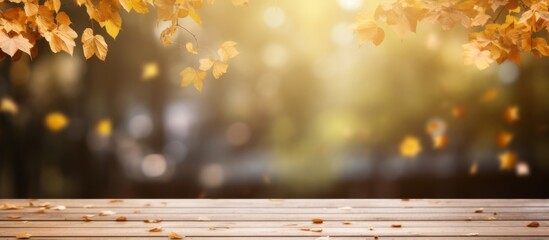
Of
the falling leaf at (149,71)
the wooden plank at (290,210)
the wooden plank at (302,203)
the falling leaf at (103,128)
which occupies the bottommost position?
the wooden plank at (290,210)

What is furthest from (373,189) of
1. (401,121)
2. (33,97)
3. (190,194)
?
(33,97)

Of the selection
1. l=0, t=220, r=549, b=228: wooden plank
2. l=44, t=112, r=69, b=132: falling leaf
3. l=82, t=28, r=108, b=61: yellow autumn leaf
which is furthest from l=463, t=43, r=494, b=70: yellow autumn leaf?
l=44, t=112, r=69, b=132: falling leaf

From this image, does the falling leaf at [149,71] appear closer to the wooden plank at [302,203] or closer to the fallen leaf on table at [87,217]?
the wooden plank at [302,203]

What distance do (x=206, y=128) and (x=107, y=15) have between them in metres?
2.20

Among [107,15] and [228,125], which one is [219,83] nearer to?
[228,125]

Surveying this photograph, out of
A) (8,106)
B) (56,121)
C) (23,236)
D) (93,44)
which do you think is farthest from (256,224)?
(8,106)

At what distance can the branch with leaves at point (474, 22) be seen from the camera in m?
2.42

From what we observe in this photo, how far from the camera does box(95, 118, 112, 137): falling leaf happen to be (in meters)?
4.88

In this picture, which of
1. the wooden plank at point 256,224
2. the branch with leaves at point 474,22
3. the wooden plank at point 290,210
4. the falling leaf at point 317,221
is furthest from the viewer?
the wooden plank at point 290,210

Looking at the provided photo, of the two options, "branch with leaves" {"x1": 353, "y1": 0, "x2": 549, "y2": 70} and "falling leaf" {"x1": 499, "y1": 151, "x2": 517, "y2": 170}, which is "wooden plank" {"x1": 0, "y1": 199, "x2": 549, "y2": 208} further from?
"branch with leaves" {"x1": 353, "y1": 0, "x2": 549, "y2": 70}

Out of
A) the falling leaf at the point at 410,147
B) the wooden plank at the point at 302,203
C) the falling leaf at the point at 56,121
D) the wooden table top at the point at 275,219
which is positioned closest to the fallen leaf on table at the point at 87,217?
the wooden table top at the point at 275,219

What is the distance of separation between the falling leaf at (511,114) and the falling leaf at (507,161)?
0.25 meters

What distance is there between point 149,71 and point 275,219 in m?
1.76

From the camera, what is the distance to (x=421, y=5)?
2426mm
